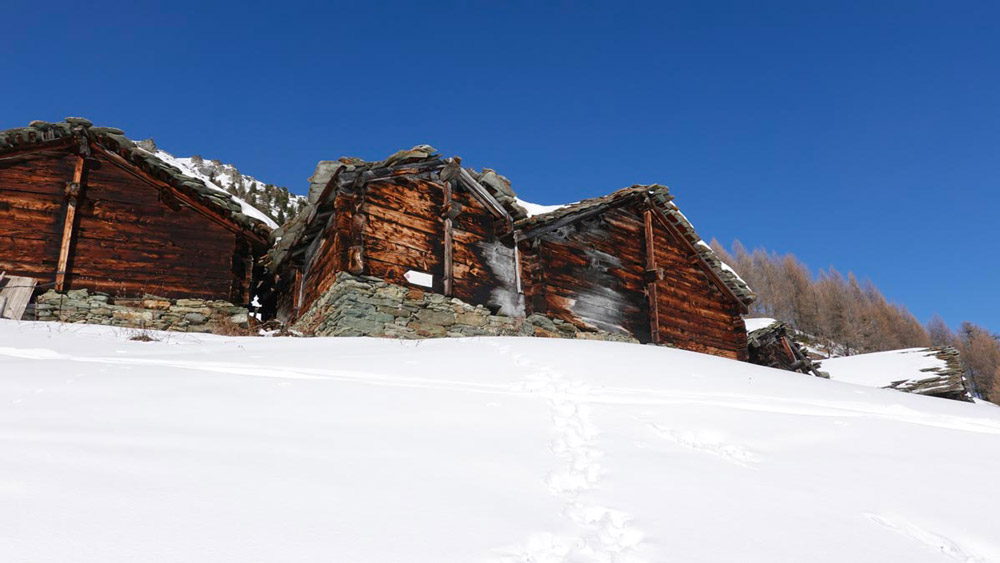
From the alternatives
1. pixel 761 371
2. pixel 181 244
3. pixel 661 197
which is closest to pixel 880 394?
pixel 761 371

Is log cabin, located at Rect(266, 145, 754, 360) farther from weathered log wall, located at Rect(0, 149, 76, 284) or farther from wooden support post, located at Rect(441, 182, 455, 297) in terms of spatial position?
weathered log wall, located at Rect(0, 149, 76, 284)

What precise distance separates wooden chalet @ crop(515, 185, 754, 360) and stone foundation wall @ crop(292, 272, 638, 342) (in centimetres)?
140

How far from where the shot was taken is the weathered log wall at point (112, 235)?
13.3 metres

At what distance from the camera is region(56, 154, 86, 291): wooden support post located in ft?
43.1

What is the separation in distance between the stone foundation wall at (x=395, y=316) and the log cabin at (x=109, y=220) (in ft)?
9.08

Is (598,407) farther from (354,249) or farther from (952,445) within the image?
(354,249)

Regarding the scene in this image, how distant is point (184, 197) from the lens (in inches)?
581

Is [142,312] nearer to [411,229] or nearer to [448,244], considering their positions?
[411,229]

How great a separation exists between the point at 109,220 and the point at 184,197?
5.29 feet

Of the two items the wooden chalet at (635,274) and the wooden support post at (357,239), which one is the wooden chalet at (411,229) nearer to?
the wooden support post at (357,239)

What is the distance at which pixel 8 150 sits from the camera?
44.1 ft

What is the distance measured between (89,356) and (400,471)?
460cm

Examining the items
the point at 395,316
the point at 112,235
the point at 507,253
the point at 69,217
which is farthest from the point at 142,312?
the point at 507,253

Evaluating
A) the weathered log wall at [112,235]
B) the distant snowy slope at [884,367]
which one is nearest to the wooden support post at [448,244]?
the weathered log wall at [112,235]
